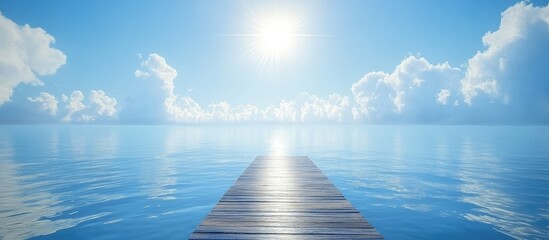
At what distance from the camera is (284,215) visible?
290 inches

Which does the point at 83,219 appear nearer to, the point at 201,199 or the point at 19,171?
the point at 201,199

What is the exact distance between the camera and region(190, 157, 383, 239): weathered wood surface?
6.06 m

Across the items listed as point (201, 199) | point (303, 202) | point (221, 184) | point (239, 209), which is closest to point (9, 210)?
point (201, 199)

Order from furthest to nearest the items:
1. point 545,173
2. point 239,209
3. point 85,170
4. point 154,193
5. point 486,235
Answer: point 85,170, point 545,173, point 154,193, point 486,235, point 239,209

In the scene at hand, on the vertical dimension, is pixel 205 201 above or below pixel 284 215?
below

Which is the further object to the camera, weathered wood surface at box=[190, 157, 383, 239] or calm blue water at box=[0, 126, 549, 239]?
calm blue water at box=[0, 126, 549, 239]

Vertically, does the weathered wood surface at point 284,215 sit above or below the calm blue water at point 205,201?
above

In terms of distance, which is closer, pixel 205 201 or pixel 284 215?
pixel 284 215

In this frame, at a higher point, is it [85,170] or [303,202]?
[303,202]

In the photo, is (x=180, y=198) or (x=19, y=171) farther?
(x=19, y=171)

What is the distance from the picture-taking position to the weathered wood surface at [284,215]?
19.9 ft

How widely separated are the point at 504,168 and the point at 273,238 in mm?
29148

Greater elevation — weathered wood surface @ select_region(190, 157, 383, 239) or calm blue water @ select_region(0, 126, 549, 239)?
weathered wood surface @ select_region(190, 157, 383, 239)

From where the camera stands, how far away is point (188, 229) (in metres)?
10.6
